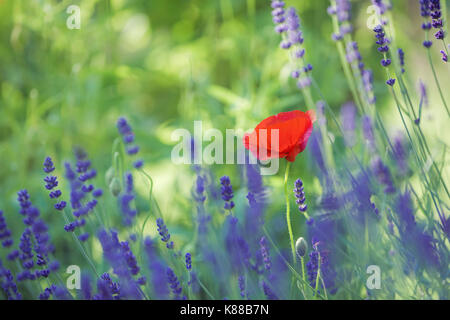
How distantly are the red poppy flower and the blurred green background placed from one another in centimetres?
41

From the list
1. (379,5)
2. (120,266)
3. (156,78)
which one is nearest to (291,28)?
(379,5)

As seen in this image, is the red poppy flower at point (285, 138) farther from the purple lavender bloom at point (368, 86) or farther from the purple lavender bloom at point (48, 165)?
the purple lavender bloom at point (48, 165)

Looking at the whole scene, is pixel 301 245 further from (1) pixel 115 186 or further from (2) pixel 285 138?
(1) pixel 115 186

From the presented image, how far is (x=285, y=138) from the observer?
0.69 m

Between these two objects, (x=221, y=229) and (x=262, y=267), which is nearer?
(x=262, y=267)

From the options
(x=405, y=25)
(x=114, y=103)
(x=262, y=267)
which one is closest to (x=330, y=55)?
(x=405, y=25)

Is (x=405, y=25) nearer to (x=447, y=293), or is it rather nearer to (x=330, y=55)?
(x=330, y=55)

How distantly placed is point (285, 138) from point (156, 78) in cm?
116

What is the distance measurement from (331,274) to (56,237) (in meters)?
0.90

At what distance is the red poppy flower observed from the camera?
0.69m

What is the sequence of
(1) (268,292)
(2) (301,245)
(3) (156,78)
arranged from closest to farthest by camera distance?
(2) (301,245) < (1) (268,292) < (3) (156,78)

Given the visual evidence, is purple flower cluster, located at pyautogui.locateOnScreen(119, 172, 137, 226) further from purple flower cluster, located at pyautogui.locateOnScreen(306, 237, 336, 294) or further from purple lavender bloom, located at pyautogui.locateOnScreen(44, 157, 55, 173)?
purple flower cluster, located at pyautogui.locateOnScreen(306, 237, 336, 294)

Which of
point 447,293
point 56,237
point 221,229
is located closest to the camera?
point 447,293

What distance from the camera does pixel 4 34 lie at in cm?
193
